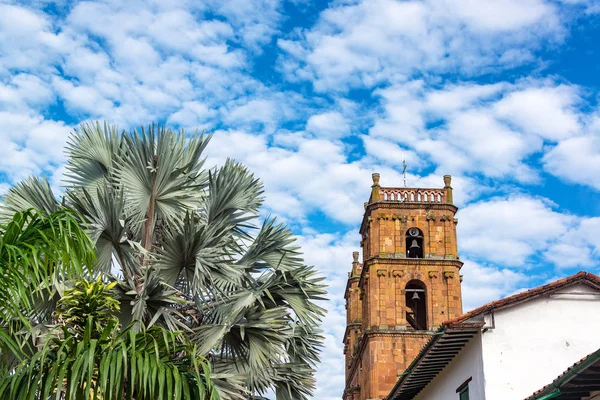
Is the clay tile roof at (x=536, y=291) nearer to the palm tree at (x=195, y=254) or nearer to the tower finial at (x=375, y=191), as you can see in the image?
the palm tree at (x=195, y=254)

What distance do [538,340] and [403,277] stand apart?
86.7ft

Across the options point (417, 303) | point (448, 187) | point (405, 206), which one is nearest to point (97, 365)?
point (417, 303)

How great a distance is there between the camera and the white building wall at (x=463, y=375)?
54.7 ft

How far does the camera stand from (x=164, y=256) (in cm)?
1261

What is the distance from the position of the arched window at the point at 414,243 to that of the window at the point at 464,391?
25.8 m

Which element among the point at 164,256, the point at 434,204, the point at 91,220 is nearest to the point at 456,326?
the point at 164,256

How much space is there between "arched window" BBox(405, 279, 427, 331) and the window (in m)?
24.3

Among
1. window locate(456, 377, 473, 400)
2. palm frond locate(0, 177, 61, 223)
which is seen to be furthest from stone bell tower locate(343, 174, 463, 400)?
palm frond locate(0, 177, 61, 223)

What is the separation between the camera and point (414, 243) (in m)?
43.9

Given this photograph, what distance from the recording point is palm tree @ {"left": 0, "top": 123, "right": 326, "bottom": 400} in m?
12.3

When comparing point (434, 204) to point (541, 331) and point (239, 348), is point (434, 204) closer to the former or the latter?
point (541, 331)

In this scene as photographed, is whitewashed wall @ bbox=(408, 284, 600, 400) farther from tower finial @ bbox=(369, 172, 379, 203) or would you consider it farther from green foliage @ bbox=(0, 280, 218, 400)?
tower finial @ bbox=(369, 172, 379, 203)

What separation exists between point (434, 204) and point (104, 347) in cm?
3752

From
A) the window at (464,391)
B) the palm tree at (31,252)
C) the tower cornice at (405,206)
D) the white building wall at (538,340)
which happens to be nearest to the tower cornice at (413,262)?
the tower cornice at (405,206)
